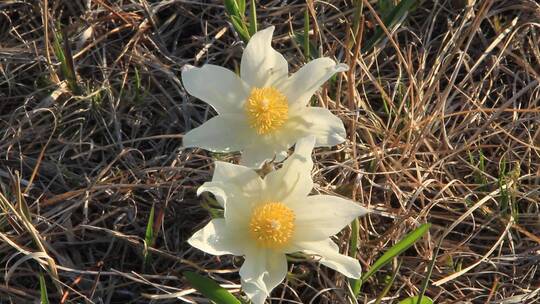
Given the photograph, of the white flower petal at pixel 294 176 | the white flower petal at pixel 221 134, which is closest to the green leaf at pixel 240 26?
the white flower petal at pixel 221 134

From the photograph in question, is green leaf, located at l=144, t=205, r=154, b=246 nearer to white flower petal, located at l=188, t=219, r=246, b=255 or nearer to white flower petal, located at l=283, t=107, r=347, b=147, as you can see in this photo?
white flower petal, located at l=188, t=219, r=246, b=255

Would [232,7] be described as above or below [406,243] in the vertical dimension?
above

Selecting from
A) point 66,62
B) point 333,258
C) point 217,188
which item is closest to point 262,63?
point 217,188

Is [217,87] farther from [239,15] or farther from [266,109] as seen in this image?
[239,15]

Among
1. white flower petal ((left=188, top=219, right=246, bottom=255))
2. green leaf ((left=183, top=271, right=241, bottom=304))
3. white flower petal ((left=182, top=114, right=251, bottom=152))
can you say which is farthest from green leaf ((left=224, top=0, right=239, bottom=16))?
green leaf ((left=183, top=271, right=241, bottom=304))

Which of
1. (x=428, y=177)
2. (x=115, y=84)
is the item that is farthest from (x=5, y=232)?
(x=428, y=177)

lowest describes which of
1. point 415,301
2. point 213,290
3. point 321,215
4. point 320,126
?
point 415,301

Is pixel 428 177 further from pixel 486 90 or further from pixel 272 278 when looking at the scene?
pixel 272 278
